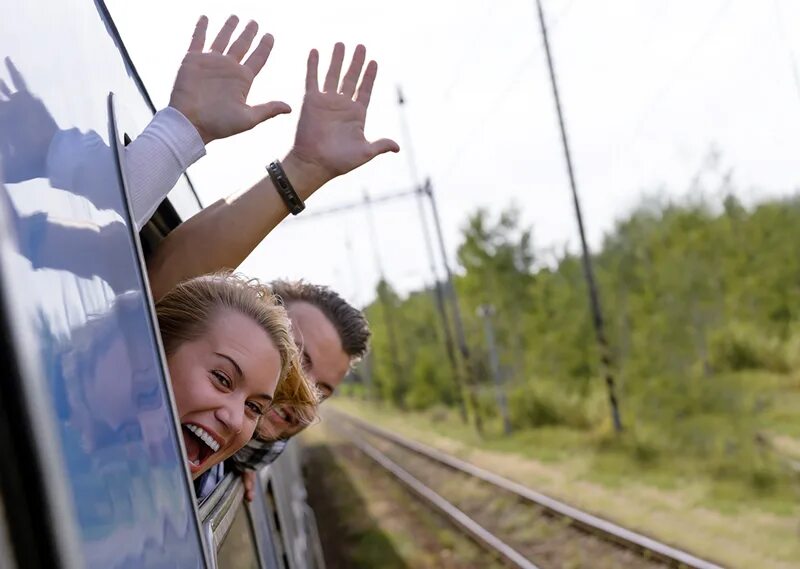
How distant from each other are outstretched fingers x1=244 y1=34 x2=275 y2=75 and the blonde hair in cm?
39

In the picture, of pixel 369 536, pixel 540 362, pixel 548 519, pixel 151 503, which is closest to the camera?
pixel 151 503

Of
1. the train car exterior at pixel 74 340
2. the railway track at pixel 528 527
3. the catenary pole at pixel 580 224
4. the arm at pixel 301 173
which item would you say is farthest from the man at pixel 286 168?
the catenary pole at pixel 580 224

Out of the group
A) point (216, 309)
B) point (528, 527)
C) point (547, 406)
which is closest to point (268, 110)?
point (216, 309)

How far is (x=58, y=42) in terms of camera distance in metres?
1.11

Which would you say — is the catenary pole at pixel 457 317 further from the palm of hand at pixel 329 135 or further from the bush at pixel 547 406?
the palm of hand at pixel 329 135

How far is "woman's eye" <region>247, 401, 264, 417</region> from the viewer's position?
163cm

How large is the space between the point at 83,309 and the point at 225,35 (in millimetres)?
915

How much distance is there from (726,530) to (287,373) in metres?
8.98

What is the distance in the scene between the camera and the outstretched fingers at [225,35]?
5.60 ft

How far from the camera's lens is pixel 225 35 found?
5.63 feet

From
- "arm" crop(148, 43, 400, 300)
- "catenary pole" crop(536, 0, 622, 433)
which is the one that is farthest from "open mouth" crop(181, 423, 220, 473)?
"catenary pole" crop(536, 0, 622, 433)

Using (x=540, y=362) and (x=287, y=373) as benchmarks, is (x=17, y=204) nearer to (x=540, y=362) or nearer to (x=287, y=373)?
(x=287, y=373)

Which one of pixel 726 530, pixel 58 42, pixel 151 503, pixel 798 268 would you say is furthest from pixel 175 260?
pixel 798 268

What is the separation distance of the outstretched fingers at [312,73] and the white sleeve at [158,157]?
29 cm
